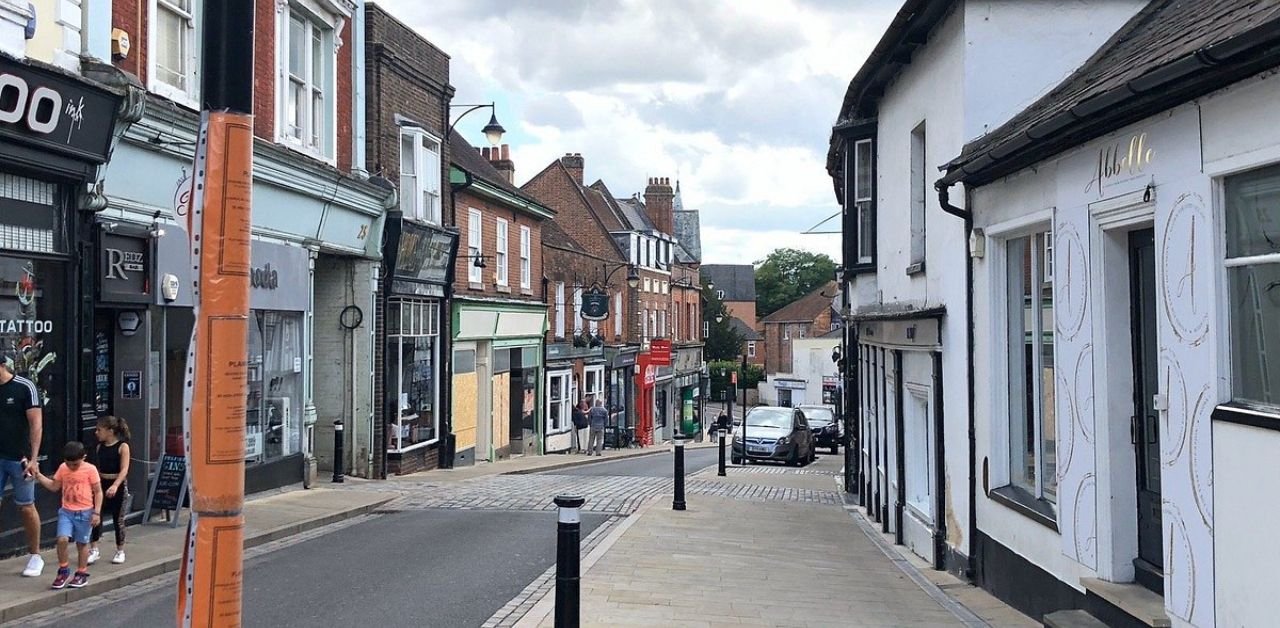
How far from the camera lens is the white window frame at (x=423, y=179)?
65.9 feet

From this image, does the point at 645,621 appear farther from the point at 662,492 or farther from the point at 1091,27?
the point at 662,492

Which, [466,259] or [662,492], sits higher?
[466,259]

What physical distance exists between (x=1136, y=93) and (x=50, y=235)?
932 cm

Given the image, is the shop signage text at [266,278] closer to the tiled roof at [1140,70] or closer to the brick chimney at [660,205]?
the tiled roof at [1140,70]

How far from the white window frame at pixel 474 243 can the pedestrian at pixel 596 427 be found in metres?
7.66

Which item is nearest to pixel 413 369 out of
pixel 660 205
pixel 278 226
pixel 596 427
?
pixel 278 226

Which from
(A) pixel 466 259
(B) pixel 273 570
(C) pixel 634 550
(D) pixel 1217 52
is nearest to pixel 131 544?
(B) pixel 273 570

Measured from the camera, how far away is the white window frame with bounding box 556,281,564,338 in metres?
33.8

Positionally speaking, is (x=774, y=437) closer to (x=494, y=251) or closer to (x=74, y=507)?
(x=494, y=251)

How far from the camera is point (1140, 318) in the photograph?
7.19 metres

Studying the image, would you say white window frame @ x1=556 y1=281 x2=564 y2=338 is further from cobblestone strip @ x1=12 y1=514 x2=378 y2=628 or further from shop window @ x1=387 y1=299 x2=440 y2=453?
cobblestone strip @ x1=12 y1=514 x2=378 y2=628

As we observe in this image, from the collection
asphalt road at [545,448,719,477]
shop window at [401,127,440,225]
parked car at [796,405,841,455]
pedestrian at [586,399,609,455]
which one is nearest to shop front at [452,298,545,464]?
pedestrian at [586,399,609,455]

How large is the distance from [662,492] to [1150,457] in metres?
11.0

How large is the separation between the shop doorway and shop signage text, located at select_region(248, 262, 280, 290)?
36.4 ft
